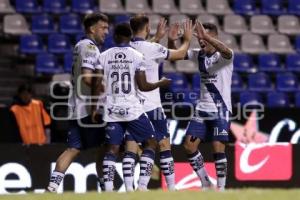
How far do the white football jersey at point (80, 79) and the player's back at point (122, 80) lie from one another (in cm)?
16

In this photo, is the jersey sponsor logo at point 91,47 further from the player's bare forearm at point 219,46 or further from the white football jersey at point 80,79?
the player's bare forearm at point 219,46

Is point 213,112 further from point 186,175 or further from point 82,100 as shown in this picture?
point 186,175

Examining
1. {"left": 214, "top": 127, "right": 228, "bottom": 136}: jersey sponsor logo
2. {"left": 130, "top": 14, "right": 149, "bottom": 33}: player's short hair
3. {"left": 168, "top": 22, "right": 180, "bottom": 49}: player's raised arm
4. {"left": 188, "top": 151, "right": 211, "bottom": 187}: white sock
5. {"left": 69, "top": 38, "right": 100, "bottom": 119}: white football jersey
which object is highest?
{"left": 130, "top": 14, "right": 149, "bottom": 33}: player's short hair

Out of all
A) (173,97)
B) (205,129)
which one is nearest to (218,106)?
(205,129)

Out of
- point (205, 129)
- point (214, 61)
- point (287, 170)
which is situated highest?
point (214, 61)

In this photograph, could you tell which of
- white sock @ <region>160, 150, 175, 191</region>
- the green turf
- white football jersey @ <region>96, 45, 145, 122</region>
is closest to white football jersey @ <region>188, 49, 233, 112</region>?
white sock @ <region>160, 150, 175, 191</region>

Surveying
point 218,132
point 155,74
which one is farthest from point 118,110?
point 218,132

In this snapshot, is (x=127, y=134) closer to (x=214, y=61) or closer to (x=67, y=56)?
(x=214, y=61)

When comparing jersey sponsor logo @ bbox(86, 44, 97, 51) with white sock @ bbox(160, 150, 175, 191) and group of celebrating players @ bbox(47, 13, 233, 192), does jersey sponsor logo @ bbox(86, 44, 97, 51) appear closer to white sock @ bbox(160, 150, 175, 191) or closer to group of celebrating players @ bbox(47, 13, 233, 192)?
group of celebrating players @ bbox(47, 13, 233, 192)

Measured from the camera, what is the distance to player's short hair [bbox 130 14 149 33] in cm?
1042

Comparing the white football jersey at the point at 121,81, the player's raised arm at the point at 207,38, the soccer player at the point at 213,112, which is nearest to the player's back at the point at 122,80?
the white football jersey at the point at 121,81

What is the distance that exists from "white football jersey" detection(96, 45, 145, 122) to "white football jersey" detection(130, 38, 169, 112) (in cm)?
35

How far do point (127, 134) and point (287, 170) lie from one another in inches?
142

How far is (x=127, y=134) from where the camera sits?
10289mm
